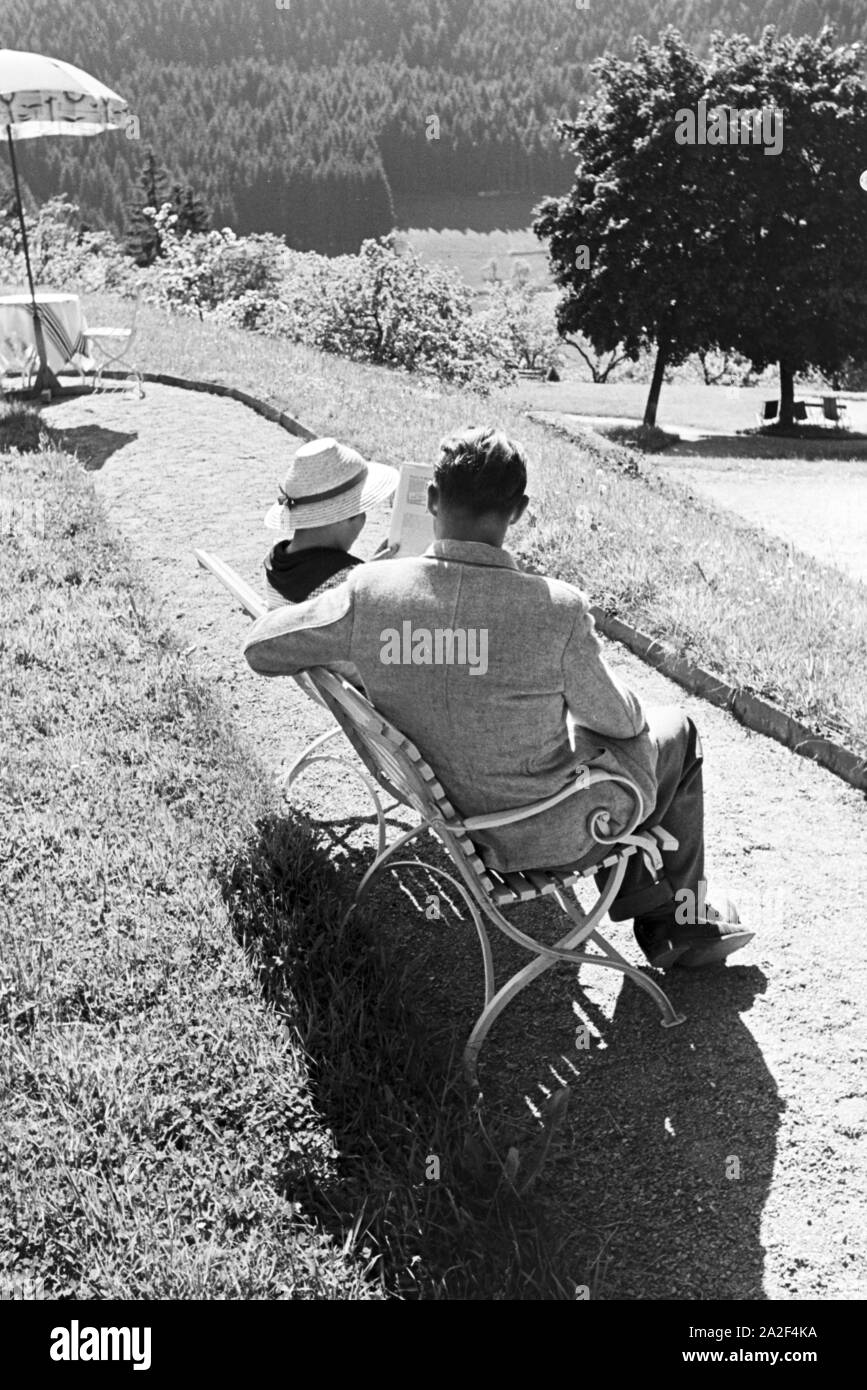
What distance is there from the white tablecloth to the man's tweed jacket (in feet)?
36.1

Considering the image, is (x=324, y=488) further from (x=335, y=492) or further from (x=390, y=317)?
(x=390, y=317)

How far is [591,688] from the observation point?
3.16m

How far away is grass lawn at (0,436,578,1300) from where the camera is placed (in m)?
2.89

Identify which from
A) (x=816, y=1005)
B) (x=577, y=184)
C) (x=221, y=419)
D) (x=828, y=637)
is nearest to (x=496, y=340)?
(x=577, y=184)

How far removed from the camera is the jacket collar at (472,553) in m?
3.17

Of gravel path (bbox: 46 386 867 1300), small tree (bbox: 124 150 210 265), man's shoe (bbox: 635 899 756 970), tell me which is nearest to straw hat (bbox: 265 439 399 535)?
gravel path (bbox: 46 386 867 1300)

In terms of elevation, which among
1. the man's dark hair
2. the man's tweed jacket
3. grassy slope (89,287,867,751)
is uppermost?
the man's dark hair

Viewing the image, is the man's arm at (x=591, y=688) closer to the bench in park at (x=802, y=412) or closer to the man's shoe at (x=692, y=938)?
the man's shoe at (x=692, y=938)

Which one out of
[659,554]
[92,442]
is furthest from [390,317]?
[659,554]

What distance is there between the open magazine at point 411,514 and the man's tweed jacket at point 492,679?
3.07 feet

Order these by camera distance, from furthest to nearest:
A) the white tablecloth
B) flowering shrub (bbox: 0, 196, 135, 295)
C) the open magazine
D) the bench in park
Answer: the bench in park, flowering shrub (bbox: 0, 196, 135, 295), the white tablecloth, the open magazine

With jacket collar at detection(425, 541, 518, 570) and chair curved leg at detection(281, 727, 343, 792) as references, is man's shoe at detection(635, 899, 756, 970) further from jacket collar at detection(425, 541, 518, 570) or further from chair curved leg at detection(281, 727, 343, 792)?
chair curved leg at detection(281, 727, 343, 792)
